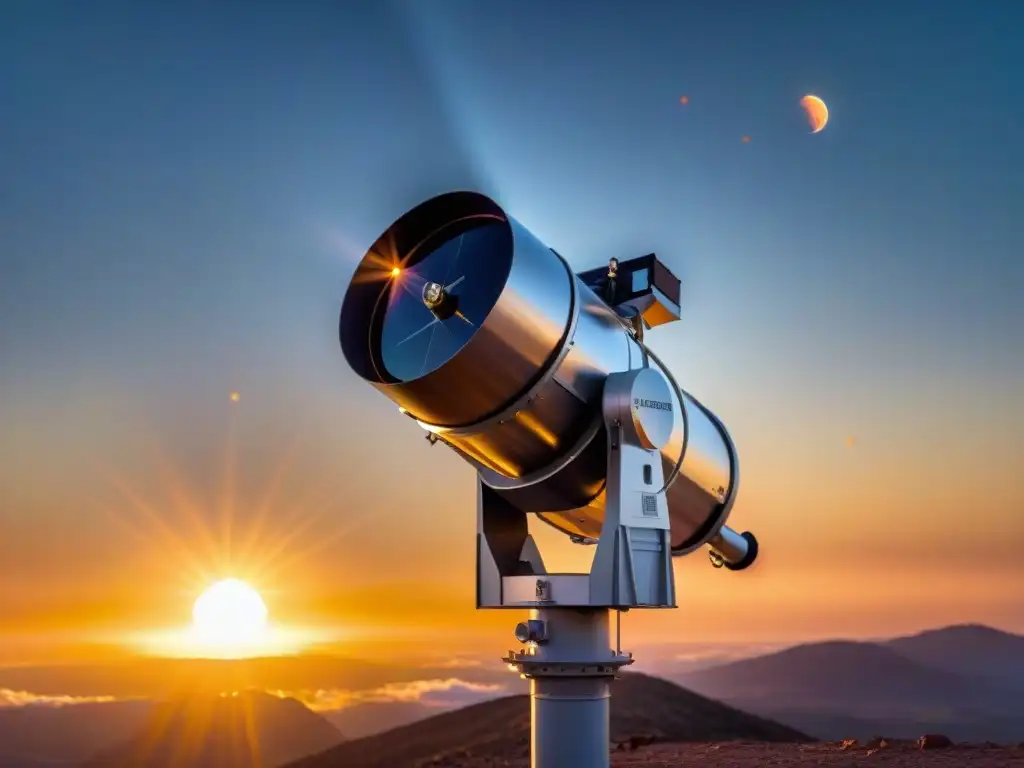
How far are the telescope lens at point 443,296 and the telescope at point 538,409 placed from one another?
0.5 inches

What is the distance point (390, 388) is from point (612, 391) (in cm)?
188

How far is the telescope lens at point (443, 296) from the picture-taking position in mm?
7461

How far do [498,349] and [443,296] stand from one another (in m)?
0.59

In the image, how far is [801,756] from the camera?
14.4 m

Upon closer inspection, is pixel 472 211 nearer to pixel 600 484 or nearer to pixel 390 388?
pixel 390 388

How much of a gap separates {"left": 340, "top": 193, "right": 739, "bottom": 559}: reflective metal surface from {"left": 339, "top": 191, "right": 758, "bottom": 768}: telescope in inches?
0.6

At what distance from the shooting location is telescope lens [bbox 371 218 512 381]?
24.5 feet

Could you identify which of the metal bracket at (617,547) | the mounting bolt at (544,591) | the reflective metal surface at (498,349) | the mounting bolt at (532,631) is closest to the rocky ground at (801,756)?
the mounting bolt at (532,631)

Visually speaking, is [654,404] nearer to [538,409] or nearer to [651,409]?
[651,409]

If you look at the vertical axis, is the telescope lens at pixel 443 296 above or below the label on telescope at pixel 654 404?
above

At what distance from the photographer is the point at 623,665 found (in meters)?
8.78

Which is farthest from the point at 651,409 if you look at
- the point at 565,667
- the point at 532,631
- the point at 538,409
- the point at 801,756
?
the point at 801,756

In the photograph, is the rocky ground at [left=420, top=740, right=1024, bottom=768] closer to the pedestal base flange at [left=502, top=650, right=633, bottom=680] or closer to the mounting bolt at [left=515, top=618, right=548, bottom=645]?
the pedestal base flange at [left=502, top=650, right=633, bottom=680]

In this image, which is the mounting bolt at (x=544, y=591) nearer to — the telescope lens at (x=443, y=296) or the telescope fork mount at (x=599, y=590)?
the telescope fork mount at (x=599, y=590)
